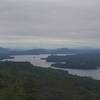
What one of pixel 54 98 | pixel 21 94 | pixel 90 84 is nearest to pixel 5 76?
pixel 54 98

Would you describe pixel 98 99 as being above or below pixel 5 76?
below

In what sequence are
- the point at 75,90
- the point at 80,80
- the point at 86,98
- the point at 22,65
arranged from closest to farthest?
the point at 86,98, the point at 75,90, the point at 80,80, the point at 22,65

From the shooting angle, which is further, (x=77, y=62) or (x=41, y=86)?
(x=77, y=62)

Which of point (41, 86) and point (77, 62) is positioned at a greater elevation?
point (77, 62)

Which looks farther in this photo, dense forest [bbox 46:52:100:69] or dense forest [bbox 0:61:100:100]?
dense forest [bbox 46:52:100:69]

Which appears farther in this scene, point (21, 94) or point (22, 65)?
point (22, 65)

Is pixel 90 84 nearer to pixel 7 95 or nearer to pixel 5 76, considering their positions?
pixel 5 76

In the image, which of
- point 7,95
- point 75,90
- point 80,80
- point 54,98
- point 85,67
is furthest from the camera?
point 85,67

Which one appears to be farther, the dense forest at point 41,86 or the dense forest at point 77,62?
the dense forest at point 77,62
